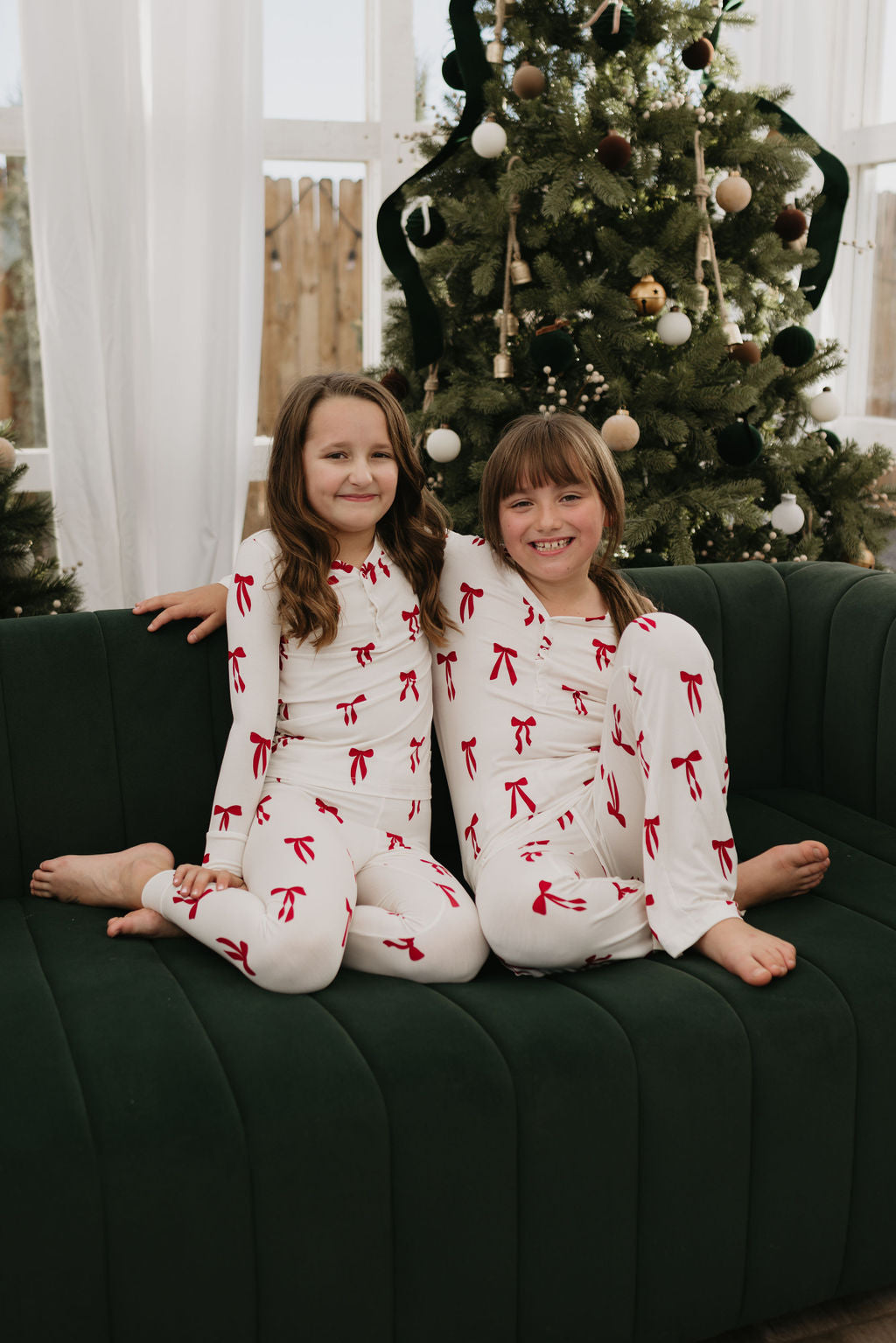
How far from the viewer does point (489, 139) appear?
2564mm

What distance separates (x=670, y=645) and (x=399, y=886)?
1.51 ft

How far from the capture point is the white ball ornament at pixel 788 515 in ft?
8.89

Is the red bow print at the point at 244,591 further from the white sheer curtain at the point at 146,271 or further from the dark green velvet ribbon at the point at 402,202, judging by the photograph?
the white sheer curtain at the point at 146,271

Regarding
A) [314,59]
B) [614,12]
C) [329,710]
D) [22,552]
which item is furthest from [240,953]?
[314,59]

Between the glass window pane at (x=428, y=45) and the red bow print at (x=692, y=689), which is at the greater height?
the glass window pane at (x=428, y=45)

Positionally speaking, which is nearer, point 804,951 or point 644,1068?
point 644,1068

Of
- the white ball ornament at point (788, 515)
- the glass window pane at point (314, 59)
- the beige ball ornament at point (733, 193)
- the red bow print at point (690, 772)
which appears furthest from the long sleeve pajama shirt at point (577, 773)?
the glass window pane at point (314, 59)

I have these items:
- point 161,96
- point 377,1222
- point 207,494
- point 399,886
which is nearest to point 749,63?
point 161,96

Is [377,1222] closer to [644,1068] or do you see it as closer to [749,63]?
[644,1068]

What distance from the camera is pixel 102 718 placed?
1696 millimetres

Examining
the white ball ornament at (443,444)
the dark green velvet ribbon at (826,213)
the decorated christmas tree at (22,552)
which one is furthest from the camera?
the dark green velvet ribbon at (826,213)

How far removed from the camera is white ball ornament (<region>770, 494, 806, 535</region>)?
271cm

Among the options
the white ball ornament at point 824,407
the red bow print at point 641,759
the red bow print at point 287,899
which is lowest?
the red bow print at point 287,899

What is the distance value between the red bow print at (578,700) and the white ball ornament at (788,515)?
121cm
